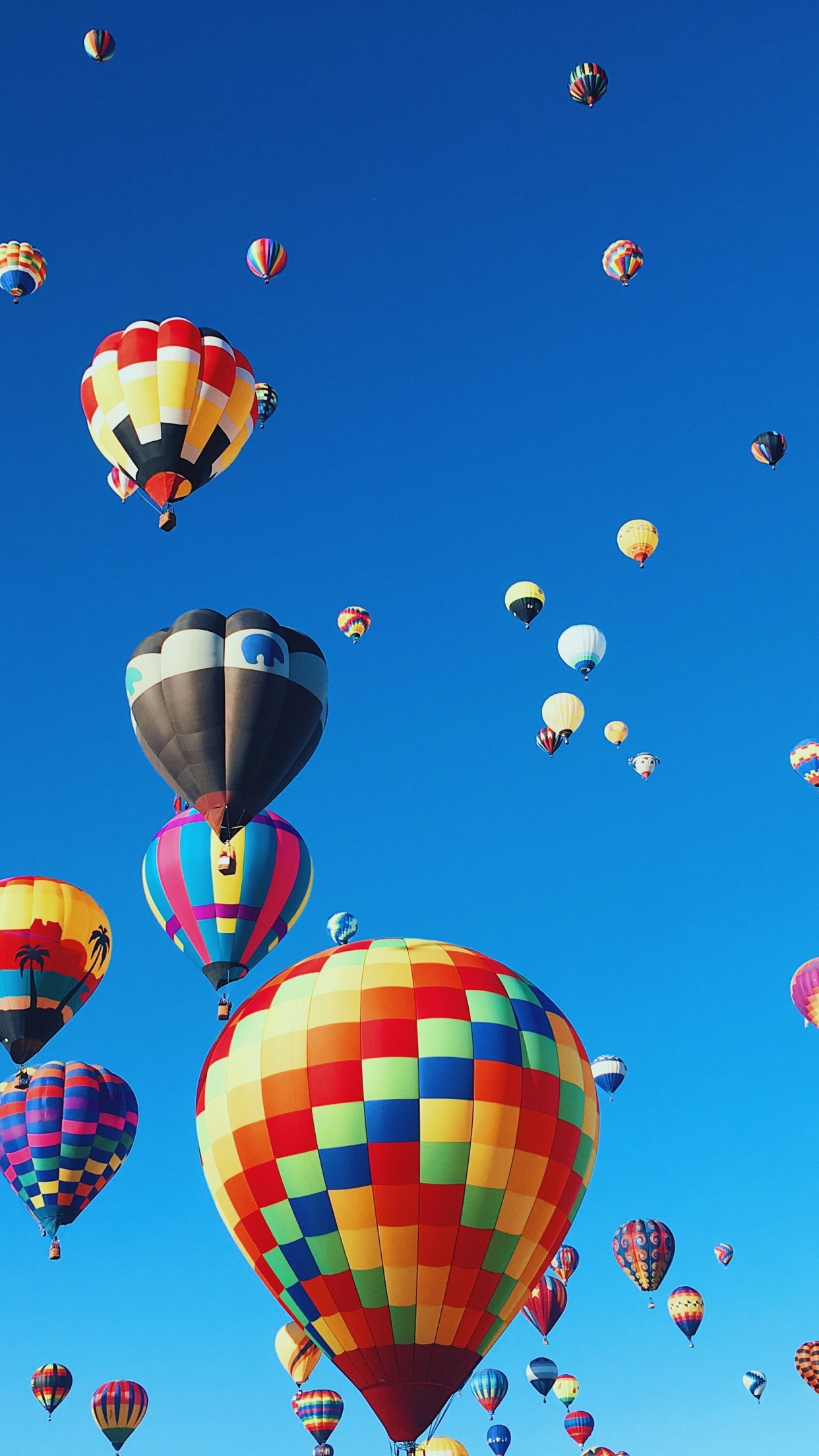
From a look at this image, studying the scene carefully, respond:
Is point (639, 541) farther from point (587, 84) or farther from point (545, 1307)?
point (545, 1307)

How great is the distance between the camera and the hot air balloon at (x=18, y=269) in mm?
28891

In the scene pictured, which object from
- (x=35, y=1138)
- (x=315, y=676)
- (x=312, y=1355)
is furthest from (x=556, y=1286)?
(x=315, y=676)

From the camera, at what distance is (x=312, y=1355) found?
29.8 metres

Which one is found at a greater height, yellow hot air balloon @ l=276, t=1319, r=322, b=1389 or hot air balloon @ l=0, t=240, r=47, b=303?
hot air balloon @ l=0, t=240, r=47, b=303

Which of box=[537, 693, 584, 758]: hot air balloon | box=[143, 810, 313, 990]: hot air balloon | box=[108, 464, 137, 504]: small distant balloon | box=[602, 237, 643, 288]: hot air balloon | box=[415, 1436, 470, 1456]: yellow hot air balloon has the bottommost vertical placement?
box=[415, 1436, 470, 1456]: yellow hot air balloon

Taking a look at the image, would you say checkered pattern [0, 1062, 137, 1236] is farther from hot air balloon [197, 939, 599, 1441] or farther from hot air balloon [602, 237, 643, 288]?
hot air balloon [602, 237, 643, 288]

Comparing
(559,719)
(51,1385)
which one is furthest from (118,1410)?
(559,719)

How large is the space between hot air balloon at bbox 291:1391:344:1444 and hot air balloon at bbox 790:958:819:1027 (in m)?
12.8

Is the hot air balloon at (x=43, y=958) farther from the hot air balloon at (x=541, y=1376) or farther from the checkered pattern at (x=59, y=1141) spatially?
the hot air balloon at (x=541, y=1376)

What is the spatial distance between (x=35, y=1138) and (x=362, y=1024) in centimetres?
1214

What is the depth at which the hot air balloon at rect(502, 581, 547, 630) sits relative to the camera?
33.9 m

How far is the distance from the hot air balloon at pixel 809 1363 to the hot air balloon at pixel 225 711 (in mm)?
24460

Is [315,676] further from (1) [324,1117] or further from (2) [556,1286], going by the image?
(2) [556,1286]

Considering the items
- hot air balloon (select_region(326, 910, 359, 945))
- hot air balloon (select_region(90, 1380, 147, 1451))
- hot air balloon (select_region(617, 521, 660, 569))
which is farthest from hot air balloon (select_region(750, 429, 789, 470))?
hot air balloon (select_region(90, 1380, 147, 1451))
